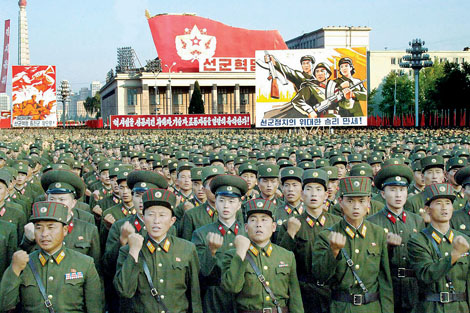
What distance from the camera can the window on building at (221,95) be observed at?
79.9 meters

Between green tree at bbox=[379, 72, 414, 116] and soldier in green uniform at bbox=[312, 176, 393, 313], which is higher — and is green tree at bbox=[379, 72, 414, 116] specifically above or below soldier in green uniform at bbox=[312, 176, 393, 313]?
above

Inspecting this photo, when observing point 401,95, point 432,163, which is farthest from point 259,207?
point 401,95

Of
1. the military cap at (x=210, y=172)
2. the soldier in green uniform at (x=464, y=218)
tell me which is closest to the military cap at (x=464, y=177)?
the soldier in green uniform at (x=464, y=218)

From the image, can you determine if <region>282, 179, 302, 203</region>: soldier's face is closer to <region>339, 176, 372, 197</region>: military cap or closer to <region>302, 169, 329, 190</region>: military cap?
<region>302, 169, 329, 190</region>: military cap

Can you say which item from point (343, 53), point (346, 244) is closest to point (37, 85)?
point (343, 53)

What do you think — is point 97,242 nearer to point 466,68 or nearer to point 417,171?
point 417,171

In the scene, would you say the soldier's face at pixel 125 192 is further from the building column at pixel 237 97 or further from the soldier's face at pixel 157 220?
the building column at pixel 237 97

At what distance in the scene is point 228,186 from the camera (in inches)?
248

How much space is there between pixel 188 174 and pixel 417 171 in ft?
12.4

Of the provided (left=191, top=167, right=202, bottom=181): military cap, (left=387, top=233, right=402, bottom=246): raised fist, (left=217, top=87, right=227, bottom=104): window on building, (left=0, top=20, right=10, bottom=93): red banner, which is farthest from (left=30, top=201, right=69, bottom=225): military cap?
(left=0, top=20, right=10, bottom=93): red banner

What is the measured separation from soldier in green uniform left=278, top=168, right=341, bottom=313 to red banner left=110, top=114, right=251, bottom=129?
34061 millimetres

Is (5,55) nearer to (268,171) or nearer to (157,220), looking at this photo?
(268,171)

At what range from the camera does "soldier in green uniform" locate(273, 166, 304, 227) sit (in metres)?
7.57

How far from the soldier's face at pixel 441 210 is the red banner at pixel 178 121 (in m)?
35.3
